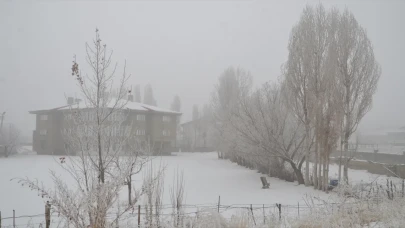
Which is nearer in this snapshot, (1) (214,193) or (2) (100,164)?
(2) (100,164)

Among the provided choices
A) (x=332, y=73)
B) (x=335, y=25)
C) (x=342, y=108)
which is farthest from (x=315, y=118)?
(x=335, y=25)

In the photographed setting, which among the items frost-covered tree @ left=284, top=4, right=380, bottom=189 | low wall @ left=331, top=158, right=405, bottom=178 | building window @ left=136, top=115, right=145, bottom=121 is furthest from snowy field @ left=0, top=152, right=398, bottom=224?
building window @ left=136, top=115, right=145, bottom=121

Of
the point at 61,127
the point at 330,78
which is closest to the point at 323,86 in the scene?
the point at 330,78

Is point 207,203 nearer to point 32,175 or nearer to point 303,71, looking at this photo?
point 303,71

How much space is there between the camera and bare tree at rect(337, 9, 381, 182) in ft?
55.1

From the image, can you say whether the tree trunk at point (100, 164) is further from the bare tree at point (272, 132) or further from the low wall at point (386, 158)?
the low wall at point (386, 158)

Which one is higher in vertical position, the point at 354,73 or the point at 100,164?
the point at 354,73

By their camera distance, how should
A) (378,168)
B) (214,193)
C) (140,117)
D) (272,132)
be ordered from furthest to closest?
1. (140,117)
2. (378,168)
3. (272,132)
4. (214,193)

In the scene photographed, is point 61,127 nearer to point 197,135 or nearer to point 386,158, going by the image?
point 197,135

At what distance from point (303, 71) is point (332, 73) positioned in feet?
5.45

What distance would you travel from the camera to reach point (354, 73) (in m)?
16.8

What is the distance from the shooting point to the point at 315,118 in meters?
16.7

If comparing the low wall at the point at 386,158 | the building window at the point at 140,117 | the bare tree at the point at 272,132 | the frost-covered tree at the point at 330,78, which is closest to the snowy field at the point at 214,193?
the bare tree at the point at 272,132

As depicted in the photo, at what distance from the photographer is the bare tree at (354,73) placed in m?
16.8
